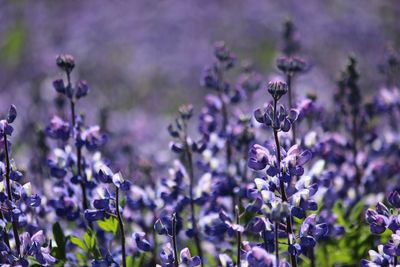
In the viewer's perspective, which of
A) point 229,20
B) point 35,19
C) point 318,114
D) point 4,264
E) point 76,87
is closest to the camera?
point 4,264

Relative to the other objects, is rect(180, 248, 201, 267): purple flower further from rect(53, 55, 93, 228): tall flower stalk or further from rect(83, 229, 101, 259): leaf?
rect(53, 55, 93, 228): tall flower stalk

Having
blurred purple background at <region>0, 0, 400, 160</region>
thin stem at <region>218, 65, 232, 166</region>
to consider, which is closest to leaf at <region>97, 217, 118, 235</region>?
thin stem at <region>218, 65, 232, 166</region>

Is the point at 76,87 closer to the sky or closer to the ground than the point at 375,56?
closer to the ground

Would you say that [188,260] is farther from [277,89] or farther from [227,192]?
[227,192]

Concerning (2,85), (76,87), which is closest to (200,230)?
(76,87)

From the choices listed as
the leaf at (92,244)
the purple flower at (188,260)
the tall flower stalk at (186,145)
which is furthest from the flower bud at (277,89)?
the leaf at (92,244)

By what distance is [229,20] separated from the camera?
12.1 meters

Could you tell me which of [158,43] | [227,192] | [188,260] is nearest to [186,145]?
[227,192]

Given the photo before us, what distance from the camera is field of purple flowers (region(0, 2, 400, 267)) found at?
2.32 metres

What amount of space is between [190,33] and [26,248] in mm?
9943

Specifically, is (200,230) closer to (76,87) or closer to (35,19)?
(76,87)

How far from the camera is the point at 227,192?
10.5ft

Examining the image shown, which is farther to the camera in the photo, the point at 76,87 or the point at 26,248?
the point at 76,87

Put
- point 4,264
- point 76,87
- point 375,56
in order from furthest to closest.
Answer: point 375,56, point 76,87, point 4,264
